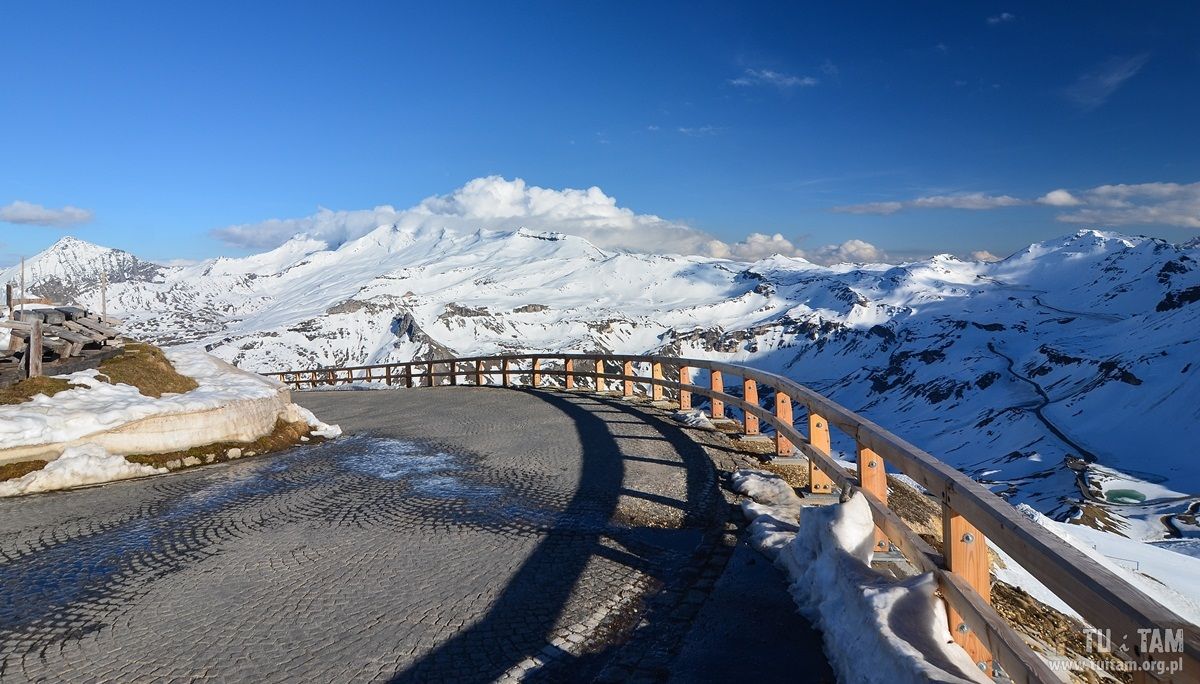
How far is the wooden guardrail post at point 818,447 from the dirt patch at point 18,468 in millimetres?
8886

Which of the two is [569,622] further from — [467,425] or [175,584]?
[467,425]

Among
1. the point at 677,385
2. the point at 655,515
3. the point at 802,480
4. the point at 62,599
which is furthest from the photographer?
the point at 677,385

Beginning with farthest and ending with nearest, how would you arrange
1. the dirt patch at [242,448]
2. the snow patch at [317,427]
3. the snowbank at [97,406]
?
the snow patch at [317,427] → the dirt patch at [242,448] → the snowbank at [97,406]

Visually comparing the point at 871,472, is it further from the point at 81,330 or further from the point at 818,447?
the point at 81,330

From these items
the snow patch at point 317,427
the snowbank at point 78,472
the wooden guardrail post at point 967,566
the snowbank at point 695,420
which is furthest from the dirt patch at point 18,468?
the wooden guardrail post at point 967,566

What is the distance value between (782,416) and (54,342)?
13.5 metres

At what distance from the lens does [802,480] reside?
841 centimetres

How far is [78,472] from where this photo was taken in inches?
340

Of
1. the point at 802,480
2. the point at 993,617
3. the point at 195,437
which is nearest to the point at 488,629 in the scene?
the point at 993,617

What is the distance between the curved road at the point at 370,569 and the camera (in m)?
4.27

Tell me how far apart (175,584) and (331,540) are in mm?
1265

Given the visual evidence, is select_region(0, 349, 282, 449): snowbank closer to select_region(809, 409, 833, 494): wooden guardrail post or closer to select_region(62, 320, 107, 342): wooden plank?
select_region(62, 320, 107, 342): wooden plank

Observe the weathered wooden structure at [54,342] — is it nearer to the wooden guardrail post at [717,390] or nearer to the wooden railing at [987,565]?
the wooden guardrail post at [717,390]

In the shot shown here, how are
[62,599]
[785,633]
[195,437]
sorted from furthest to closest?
[195,437] < [62,599] < [785,633]
